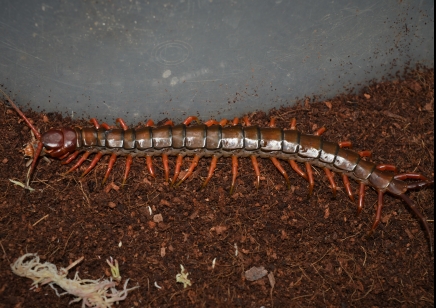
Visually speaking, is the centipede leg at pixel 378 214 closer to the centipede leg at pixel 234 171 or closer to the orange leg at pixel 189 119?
the centipede leg at pixel 234 171

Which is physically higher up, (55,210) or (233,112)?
(233,112)

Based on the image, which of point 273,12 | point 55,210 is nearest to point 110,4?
point 273,12

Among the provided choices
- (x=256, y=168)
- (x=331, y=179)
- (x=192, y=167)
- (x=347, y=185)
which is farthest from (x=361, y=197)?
(x=192, y=167)

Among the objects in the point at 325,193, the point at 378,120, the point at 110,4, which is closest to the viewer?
the point at 110,4

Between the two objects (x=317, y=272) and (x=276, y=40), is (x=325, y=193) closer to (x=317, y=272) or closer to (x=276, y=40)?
(x=317, y=272)

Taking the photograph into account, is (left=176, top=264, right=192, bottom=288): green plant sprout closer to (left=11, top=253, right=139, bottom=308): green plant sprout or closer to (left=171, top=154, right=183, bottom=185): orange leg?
(left=11, top=253, right=139, bottom=308): green plant sprout

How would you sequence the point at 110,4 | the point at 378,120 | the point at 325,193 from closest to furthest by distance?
the point at 110,4, the point at 325,193, the point at 378,120

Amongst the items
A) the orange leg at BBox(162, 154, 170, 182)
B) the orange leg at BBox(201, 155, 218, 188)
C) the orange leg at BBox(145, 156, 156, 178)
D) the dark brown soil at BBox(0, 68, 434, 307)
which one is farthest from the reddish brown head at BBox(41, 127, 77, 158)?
the orange leg at BBox(201, 155, 218, 188)

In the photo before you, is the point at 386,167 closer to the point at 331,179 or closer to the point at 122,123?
the point at 331,179
